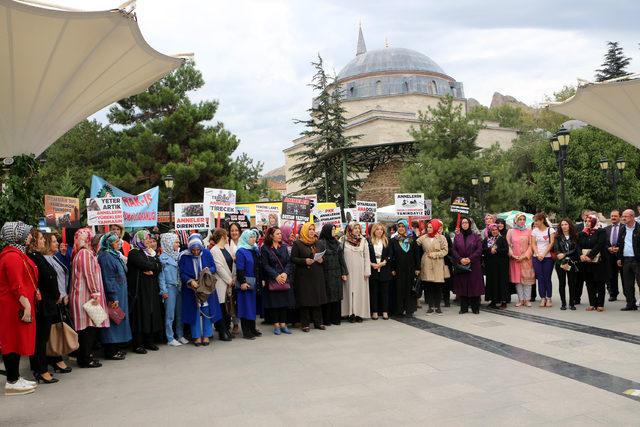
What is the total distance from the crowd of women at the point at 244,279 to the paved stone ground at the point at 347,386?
53 cm

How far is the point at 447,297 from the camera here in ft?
39.3

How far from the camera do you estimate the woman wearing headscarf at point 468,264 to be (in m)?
10.6

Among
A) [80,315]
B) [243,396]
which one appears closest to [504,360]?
[243,396]

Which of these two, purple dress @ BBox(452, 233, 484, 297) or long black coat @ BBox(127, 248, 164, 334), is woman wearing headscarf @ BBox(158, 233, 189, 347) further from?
purple dress @ BBox(452, 233, 484, 297)

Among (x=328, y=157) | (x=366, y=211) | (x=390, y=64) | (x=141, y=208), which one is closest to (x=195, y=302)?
Result: (x=141, y=208)

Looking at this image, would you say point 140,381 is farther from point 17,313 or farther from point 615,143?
point 615,143

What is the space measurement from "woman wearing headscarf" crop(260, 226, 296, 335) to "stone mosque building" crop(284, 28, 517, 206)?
45.1 metres

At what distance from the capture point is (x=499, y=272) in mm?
11188

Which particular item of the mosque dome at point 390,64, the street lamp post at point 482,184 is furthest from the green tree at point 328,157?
the mosque dome at point 390,64

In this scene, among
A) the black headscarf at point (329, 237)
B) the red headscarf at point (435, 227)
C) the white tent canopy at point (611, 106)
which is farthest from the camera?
the white tent canopy at point (611, 106)

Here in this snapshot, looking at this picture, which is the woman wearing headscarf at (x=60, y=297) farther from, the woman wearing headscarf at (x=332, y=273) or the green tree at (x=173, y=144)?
the green tree at (x=173, y=144)

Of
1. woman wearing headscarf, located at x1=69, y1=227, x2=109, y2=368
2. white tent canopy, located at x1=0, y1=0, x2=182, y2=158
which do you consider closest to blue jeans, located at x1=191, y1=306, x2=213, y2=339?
woman wearing headscarf, located at x1=69, y1=227, x2=109, y2=368

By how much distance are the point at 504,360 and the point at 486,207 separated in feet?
82.8

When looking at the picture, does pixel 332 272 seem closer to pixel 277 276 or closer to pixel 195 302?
pixel 277 276
